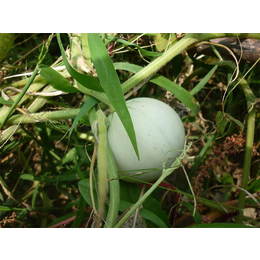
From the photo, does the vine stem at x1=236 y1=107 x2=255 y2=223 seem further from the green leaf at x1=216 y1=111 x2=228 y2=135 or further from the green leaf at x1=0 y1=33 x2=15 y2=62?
the green leaf at x1=0 y1=33 x2=15 y2=62

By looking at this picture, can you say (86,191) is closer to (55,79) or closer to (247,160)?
(55,79)

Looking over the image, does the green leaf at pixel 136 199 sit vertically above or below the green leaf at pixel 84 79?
below

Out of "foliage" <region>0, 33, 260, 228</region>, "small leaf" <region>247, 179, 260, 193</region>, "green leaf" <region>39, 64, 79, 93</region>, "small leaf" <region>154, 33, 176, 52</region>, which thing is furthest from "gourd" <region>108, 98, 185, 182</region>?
"small leaf" <region>247, 179, 260, 193</region>

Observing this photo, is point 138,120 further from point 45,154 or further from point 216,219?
point 45,154

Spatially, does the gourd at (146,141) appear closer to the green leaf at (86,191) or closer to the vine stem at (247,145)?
the green leaf at (86,191)

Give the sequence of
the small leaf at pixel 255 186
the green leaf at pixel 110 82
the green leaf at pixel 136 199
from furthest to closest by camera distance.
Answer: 1. the small leaf at pixel 255 186
2. the green leaf at pixel 136 199
3. the green leaf at pixel 110 82

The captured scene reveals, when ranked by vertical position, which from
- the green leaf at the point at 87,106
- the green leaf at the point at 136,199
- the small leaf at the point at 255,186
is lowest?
the small leaf at the point at 255,186

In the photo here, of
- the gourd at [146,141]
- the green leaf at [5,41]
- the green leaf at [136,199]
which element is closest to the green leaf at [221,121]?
the gourd at [146,141]

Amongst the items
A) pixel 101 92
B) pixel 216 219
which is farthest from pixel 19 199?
pixel 216 219

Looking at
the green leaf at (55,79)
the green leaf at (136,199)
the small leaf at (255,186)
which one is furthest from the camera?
the small leaf at (255,186)
